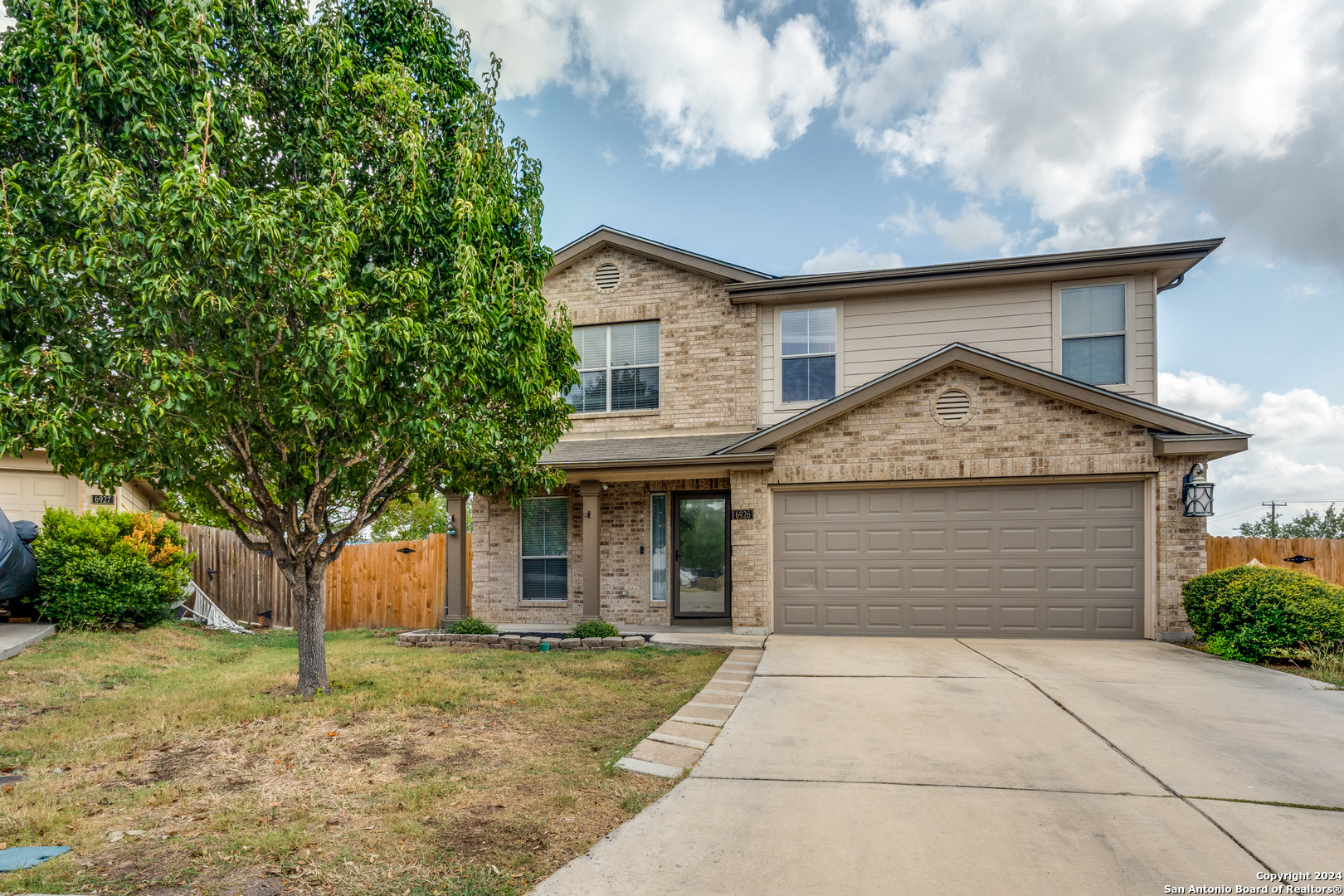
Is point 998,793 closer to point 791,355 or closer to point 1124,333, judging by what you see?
point 791,355

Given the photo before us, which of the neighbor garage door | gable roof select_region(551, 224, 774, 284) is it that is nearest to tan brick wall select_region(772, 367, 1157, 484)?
gable roof select_region(551, 224, 774, 284)

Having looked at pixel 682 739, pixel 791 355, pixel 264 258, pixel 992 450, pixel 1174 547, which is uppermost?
pixel 791 355

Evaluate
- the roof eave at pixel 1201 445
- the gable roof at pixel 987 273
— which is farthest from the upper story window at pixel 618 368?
the roof eave at pixel 1201 445

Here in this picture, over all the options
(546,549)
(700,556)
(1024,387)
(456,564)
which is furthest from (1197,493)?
(456,564)

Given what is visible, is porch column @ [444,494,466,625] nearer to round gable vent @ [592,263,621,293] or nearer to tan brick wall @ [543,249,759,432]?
tan brick wall @ [543,249,759,432]

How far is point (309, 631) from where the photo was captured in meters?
6.42

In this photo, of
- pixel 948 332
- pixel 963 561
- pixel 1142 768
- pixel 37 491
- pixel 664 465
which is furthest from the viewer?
pixel 37 491

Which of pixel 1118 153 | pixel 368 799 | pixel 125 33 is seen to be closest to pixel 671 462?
pixel 368 799

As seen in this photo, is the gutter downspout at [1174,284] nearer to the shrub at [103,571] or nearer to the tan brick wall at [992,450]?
the tan brick wall at [992,450]

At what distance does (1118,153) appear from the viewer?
44.4 feet

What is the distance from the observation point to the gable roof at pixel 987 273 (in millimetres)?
9828

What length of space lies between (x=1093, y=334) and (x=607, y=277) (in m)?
8.17

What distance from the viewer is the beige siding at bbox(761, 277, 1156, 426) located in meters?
10.2

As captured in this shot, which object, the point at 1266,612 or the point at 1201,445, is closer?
the point at 1266,612
